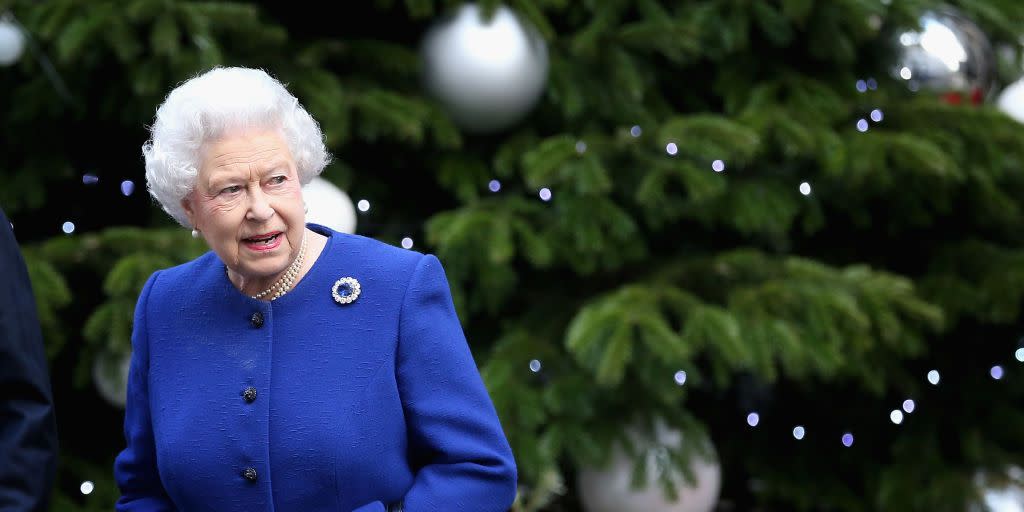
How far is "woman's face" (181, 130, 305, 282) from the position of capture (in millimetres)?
1723

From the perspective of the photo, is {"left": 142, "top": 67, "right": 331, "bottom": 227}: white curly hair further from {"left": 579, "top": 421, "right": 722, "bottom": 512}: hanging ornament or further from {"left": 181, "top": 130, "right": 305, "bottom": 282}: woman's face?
{"left": 579, "top": 421, "right": 722, "bottom": 512}: hanging ornament

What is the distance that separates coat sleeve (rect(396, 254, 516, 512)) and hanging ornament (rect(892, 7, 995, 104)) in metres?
2.79

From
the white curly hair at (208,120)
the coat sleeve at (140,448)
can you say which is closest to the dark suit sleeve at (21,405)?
the coat sleeve at (140,448)

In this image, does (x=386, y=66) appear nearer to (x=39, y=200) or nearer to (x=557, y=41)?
(x=557, y=41)

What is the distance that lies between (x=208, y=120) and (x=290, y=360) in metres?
0.35

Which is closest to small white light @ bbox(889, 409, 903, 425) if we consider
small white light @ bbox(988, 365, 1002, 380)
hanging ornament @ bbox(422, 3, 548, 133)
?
small white light @ bbox(988, 365, 1002, 380)

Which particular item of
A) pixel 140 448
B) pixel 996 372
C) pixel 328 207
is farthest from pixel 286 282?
pixel 996 372

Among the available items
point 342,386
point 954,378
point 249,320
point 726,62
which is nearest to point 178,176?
point 249,320

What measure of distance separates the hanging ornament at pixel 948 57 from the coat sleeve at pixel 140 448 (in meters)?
2.97

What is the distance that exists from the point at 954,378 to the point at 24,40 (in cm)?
332

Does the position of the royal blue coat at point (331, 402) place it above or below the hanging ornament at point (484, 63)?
above

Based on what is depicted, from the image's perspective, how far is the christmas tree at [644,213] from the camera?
344 centimetres

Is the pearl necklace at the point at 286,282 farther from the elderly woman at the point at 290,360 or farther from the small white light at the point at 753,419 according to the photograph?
the small white light at the point at 753,419

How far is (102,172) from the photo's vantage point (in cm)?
405
